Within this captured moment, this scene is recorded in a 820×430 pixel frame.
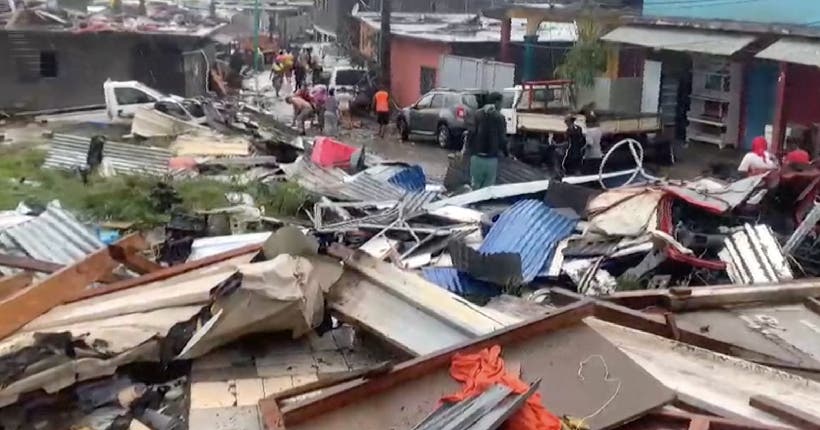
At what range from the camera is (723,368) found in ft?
17.7

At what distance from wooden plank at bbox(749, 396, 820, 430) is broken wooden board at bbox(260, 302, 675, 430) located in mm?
437

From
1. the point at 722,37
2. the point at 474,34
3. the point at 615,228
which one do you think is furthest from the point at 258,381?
the point at 474,34

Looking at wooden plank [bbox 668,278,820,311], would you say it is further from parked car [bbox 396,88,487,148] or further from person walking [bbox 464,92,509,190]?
parked car [bbox 396,88,487,148]

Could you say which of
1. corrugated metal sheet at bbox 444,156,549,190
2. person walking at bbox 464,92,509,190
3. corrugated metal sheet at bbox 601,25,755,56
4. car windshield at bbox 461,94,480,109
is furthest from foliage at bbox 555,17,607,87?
person walking at bbox 464,92,509,190

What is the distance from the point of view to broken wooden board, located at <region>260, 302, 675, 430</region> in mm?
4492

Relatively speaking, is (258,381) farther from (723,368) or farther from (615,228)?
(615,228)

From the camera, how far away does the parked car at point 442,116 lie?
22688 millimetres

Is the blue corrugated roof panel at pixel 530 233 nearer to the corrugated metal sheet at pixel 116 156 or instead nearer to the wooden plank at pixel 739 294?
the wooden plank at pixel 739 294

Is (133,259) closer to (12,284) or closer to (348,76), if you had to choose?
(12,284)

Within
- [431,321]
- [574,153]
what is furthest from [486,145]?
[431,321]

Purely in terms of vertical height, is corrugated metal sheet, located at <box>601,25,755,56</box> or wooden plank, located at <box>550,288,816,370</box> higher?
corrugated metal sheet, located at <box>601,25,755,56</box>

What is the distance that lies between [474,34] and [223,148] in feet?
48.0

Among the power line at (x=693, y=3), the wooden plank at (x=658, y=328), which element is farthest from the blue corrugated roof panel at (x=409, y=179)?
the power line at (x=693, y=3)

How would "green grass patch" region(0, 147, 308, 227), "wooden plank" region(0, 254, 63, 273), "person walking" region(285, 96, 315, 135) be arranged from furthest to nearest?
"person walking" region(285, 96, 315, 135)
"green grass patch" region(0, 147, 308, 227)
"wooden plank" region(0, 254, 63, 273)
